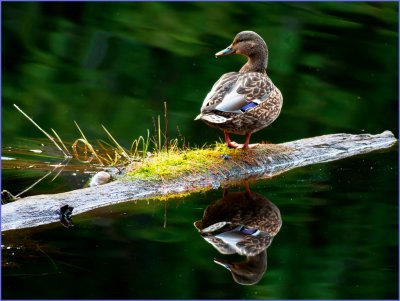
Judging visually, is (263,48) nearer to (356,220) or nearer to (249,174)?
(249,174)

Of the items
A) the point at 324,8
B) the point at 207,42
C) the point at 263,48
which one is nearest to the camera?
the point at 263,48

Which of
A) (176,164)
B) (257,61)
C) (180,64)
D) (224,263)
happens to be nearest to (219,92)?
(176,164)

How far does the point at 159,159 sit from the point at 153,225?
40.4 inches

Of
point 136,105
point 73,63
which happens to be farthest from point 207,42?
point 136,105

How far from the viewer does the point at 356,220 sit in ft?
26.1

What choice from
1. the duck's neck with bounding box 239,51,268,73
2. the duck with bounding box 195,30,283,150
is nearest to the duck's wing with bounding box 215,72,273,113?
the duck with bounding box 195,30,283,150

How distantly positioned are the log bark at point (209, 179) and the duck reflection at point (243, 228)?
0.67ft

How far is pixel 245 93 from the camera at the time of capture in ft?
28.2

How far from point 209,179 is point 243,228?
945 millimetres

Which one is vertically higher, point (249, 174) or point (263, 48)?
point (263, 48)

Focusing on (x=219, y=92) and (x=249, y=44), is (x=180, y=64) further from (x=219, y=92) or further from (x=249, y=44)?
(x=219, y=92)

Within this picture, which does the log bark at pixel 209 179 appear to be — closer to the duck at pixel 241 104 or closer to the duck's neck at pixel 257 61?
the duck at pixel 241 104

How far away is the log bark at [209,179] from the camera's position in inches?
287

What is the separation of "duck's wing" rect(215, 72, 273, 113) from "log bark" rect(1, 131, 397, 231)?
516 mm
